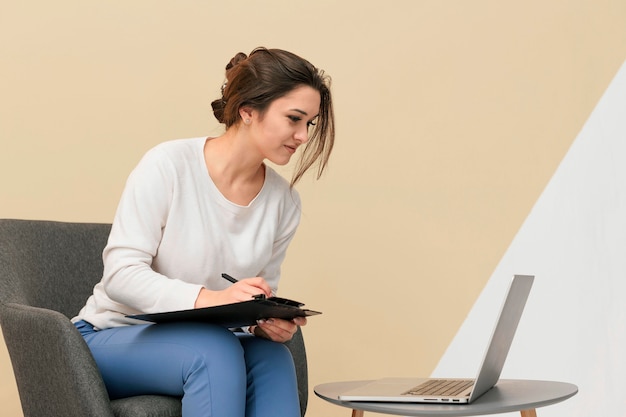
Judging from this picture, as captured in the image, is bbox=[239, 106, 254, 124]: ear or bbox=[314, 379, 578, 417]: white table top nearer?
bbox=[314, 379, 578, 417]: white table top

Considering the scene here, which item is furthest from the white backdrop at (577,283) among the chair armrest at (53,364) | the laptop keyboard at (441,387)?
the chair armrest at (53,364)

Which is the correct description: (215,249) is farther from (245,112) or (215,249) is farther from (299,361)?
(299,361)

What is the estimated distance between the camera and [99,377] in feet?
4.76

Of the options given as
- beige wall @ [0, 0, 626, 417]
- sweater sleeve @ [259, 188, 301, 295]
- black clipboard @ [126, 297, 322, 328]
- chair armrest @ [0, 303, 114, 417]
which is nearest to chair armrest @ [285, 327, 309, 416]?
sweater sleeve @ [259, 188, 301, 295]

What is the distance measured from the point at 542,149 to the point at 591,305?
0.55 m

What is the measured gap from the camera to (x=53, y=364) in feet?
4.83

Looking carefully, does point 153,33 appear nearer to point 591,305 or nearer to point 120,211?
point 120,211

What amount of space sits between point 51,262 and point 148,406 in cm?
55

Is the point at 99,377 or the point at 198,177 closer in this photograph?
the point at 99,377

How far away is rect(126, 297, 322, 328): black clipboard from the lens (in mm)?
1360

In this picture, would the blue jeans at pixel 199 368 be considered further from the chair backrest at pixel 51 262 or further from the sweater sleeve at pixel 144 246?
the chair backrest at pixel 51 262

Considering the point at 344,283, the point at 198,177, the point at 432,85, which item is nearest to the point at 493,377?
the point at 198,177

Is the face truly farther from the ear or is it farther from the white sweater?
the white sweater

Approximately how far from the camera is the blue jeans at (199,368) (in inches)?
56.4
